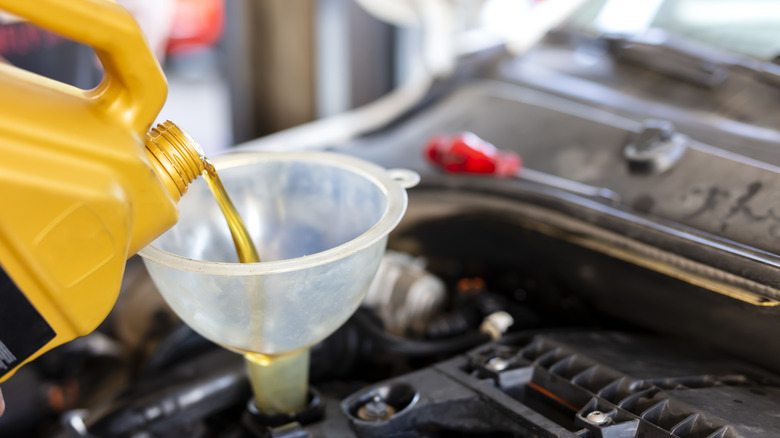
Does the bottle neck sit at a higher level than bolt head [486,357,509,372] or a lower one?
higher

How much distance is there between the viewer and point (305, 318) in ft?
1.86

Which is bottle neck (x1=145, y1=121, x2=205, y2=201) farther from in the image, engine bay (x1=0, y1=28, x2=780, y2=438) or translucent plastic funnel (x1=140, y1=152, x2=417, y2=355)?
engine bay (x1=0, y1=28, x2=780, y2=438)

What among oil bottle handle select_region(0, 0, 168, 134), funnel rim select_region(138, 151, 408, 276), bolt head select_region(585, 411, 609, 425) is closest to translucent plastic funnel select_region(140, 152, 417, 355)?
funnel rim select_region(138, 151, 408, 276)

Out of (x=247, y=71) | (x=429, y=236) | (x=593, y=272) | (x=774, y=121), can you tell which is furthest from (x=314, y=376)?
(x=247, y=71)

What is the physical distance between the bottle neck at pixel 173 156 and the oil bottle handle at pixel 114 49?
0.02 metres

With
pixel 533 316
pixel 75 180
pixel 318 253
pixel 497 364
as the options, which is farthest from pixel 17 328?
pixel 533 316

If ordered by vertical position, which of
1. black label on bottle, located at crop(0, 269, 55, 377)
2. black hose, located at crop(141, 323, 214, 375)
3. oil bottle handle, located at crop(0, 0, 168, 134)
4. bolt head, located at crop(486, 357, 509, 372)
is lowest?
black hose, located at crop(141, 323, 214, 375)

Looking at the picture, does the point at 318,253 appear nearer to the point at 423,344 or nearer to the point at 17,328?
the point at 17,328

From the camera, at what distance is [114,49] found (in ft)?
1.60

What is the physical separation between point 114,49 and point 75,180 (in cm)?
10

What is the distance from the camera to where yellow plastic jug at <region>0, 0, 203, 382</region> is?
17.4 inches

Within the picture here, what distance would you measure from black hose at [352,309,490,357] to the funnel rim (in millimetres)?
247

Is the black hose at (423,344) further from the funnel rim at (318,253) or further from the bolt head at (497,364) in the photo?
the funnel rim at (318,253)

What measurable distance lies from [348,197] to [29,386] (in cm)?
72
